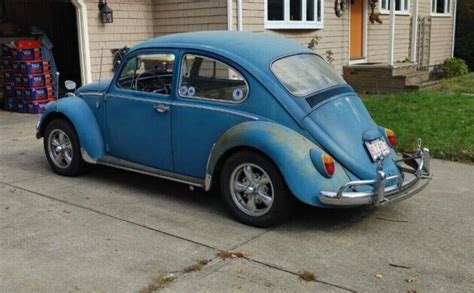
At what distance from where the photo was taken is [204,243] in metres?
4.52

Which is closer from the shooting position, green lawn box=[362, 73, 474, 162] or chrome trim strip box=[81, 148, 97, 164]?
chrome trim strip box=[81, 148, 97, 164]

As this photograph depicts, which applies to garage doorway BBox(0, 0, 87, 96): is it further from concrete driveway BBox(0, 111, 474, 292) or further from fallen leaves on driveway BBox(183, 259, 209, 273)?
fallen leaves on driveway BBox(183, 259, 209, 273)

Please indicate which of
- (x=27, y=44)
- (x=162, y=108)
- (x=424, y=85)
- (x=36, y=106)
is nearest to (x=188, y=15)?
(x=27, y=44)

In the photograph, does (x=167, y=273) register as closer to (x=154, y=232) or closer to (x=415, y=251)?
(x=154, y=232)

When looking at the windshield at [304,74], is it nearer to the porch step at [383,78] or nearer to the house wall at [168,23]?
the house wall at [168,23]

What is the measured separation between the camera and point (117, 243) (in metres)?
4.51

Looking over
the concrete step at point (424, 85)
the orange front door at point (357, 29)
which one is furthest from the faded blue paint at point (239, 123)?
the orange front door at point (357, 29)

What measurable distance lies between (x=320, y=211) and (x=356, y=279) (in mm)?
1420

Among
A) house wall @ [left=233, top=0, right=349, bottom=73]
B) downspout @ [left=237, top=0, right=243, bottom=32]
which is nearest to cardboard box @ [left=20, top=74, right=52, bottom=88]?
downspout @ [left=237, top=0, right=243, bottom=32]

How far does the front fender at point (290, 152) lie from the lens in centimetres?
454

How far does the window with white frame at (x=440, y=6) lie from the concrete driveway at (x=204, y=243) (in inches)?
662

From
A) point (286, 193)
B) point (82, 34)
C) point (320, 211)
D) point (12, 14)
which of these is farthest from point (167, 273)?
point (12, 14)

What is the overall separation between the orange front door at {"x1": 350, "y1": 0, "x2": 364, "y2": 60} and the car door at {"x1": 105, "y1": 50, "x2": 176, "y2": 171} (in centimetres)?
1135

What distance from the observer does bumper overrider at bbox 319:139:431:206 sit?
450 centimetres
